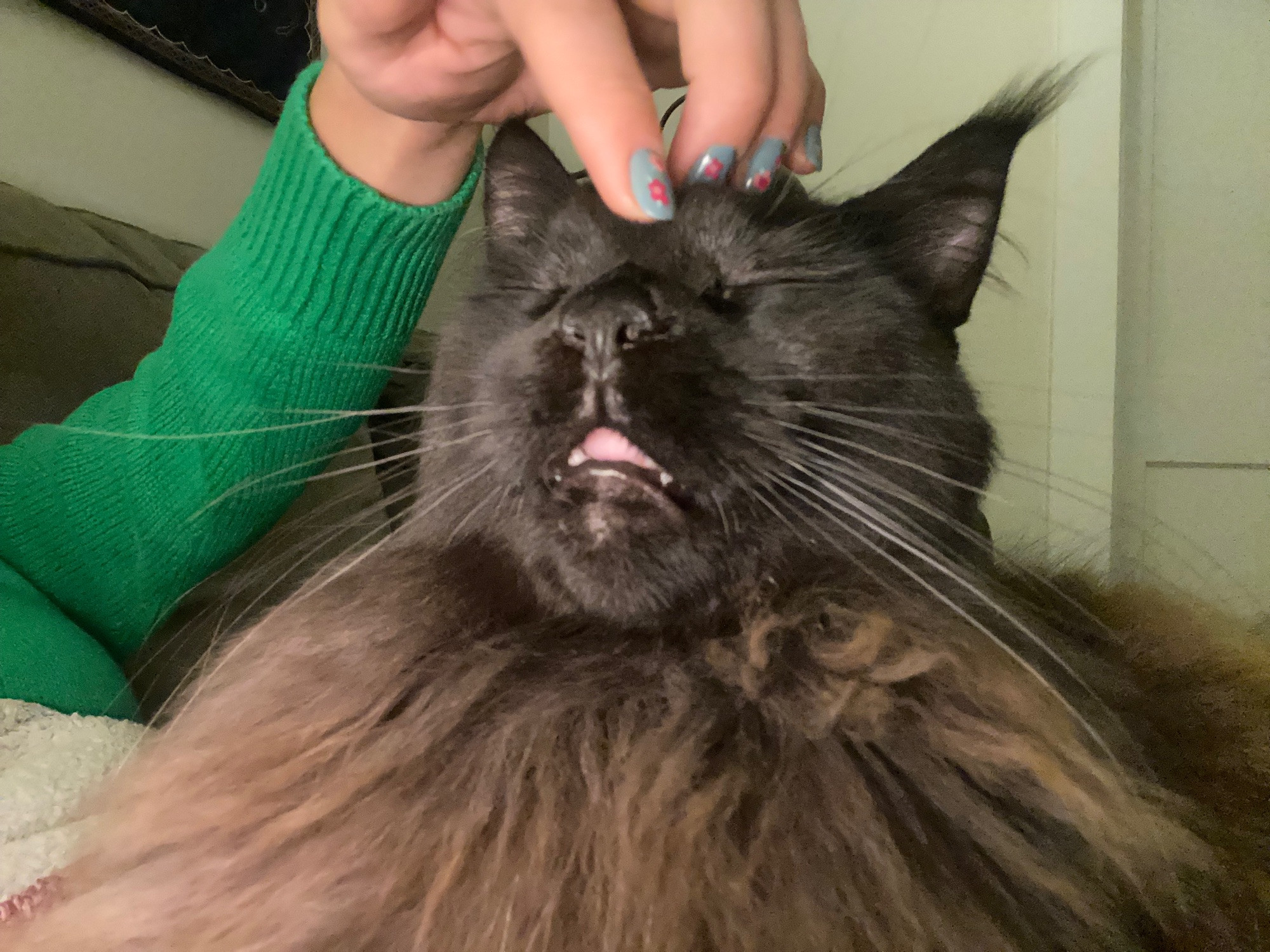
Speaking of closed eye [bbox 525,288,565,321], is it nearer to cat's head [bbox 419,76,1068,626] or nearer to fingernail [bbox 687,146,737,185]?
cat's head [bbox 419,76,1068,626]

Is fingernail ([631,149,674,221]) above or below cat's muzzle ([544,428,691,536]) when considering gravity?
above

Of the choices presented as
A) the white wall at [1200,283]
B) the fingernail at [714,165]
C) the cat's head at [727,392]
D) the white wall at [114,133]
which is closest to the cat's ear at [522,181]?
the cat's head at [727,392]

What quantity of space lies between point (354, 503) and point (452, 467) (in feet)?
1.53

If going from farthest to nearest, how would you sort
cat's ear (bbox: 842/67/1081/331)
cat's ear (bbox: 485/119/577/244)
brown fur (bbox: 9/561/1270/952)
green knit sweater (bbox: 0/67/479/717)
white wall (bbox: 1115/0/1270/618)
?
1. white wall (bbox: 1115/0/1270/618)
2. green knit sweater (bbox: 0/67/479/717)
3. cat's ear (bbox: 485/119/577/244)
4. cat's ear (bbox: 842/67/1081/331)
5. brown fur (bbox: 9/561/1270/952)

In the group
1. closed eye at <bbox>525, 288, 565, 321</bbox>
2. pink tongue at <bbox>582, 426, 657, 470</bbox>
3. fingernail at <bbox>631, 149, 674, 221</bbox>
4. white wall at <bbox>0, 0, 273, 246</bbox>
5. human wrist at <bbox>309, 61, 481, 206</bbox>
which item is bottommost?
pink tongue at <bbox>582, 426, 657, 470</bbox>

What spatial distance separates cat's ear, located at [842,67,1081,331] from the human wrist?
0.43 metres

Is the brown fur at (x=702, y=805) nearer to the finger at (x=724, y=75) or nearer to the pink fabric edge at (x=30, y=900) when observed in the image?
the pink fabric edge at (x=30, y=900)

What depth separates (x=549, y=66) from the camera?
0.51m

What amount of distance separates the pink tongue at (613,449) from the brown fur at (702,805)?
149 millimetres

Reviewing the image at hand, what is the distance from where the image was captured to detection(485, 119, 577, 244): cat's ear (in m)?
0.76

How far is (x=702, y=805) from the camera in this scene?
1.52ft

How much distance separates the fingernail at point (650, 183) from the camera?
0.50 metres

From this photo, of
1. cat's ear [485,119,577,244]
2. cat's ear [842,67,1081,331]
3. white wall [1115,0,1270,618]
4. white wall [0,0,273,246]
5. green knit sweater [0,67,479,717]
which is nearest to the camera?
cat's ear [842,67,1081,331]

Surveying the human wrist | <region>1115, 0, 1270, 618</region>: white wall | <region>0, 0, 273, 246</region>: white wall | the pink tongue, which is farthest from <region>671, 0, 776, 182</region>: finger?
<region>1115, 0, 1270, 618</region>: white wall
